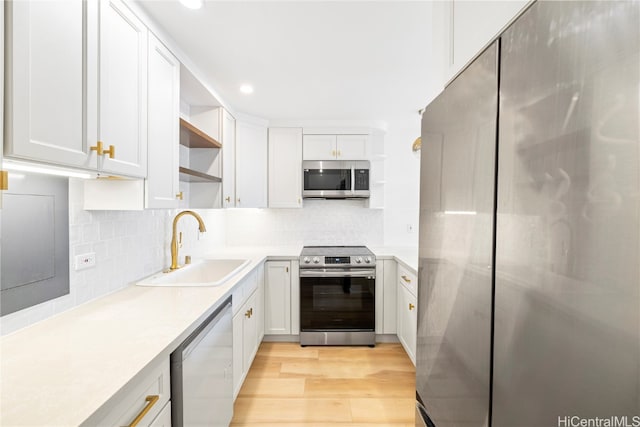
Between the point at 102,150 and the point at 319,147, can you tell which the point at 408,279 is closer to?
the point at 319,147

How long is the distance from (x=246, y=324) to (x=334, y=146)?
207 cm

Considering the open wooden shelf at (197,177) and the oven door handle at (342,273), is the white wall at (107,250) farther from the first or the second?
the oven door handle at (342,273)

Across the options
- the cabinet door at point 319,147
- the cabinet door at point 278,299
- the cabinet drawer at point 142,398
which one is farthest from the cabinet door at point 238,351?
the cabinet door at point 319,147

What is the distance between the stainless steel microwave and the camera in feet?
10.9

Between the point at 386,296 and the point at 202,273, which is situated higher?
the point at 202,273

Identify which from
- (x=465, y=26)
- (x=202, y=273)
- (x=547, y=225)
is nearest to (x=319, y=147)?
(x=202, y=273)

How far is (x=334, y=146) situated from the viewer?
11.1ft

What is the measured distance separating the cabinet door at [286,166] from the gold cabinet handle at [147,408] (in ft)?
8.20

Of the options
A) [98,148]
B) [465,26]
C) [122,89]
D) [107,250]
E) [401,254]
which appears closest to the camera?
[465,26]

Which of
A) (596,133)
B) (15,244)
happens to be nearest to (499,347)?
(596,133)

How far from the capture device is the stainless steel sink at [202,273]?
6.41ft

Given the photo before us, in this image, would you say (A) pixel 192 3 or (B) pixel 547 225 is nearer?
(B) pixel 547 225

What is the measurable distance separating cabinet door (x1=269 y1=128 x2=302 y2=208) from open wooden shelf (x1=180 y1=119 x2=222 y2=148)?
2.83 feet

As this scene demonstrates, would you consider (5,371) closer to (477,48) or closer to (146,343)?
(146,343)
